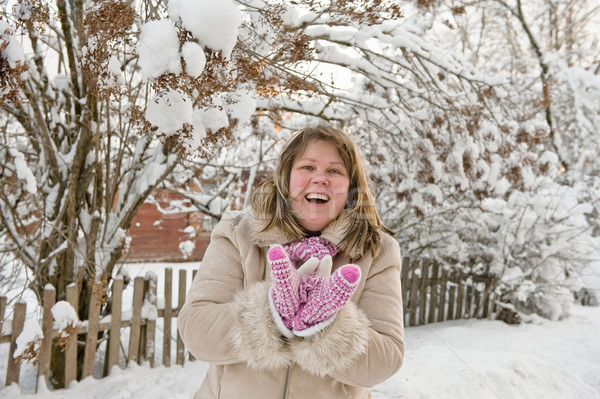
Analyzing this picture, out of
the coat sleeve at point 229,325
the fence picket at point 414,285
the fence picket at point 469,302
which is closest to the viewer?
the coat sleeve at point 229,325

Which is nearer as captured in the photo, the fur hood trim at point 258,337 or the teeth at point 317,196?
the fur hood trim at point 258,337

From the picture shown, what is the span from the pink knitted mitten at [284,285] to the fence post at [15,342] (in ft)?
10.5

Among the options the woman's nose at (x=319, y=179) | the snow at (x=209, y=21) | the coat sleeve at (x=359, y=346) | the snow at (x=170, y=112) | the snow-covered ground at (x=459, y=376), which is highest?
the snow at (x=209, y=21)

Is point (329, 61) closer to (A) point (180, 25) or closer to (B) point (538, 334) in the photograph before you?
(A) point (180, 25)

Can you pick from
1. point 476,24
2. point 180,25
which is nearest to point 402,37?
point 180,25

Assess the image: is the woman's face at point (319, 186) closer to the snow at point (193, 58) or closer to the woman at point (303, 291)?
the woman at point (303, 291)

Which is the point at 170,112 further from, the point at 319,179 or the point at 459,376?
the point at 459,376

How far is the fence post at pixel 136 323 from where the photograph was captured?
4293 millimetres

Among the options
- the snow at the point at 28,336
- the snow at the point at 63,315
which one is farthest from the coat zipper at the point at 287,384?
the snow at the point at 63,315

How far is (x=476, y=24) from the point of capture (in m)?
12.4

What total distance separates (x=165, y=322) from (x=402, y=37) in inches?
154

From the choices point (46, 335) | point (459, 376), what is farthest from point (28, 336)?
point (459, 376)

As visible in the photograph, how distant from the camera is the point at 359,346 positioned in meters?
1.33

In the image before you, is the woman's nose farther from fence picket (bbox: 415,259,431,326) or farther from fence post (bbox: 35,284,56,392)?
fence picket (bbox: 415,259,431,326)
